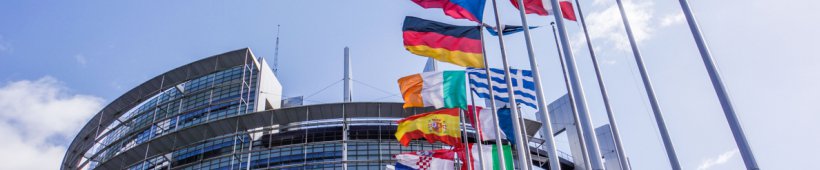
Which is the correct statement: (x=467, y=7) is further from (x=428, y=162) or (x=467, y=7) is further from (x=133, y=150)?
(x=133, y=150)

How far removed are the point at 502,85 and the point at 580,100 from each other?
8.80 metres

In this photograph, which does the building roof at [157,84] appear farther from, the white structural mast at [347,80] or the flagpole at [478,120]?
the flagpole at [478,120]

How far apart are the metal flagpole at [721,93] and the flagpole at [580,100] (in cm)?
244

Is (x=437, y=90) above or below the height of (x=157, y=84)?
below

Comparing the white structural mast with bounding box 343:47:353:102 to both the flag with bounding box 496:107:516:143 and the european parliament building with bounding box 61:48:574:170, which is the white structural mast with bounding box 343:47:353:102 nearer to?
the european parliament building with bounding box 61:48:574:170

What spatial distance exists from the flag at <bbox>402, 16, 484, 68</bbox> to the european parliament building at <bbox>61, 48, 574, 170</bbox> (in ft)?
73.5

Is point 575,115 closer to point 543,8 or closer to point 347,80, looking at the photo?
point 543,8

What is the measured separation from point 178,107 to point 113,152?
7.06 metres

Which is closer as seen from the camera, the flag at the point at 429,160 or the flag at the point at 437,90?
the flag at the point at 437,90

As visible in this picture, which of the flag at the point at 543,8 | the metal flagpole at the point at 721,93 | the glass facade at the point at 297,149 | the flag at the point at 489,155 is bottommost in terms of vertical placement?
the metal flagpole at the point at 721,93

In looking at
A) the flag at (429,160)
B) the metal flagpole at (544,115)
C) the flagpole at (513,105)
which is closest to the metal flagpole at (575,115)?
the metal flagpole at (544,115)

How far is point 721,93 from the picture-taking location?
11.6 m

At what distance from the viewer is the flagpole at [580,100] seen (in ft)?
41.2

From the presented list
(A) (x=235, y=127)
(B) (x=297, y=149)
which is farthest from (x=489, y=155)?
(A) (x=235, y=127)
